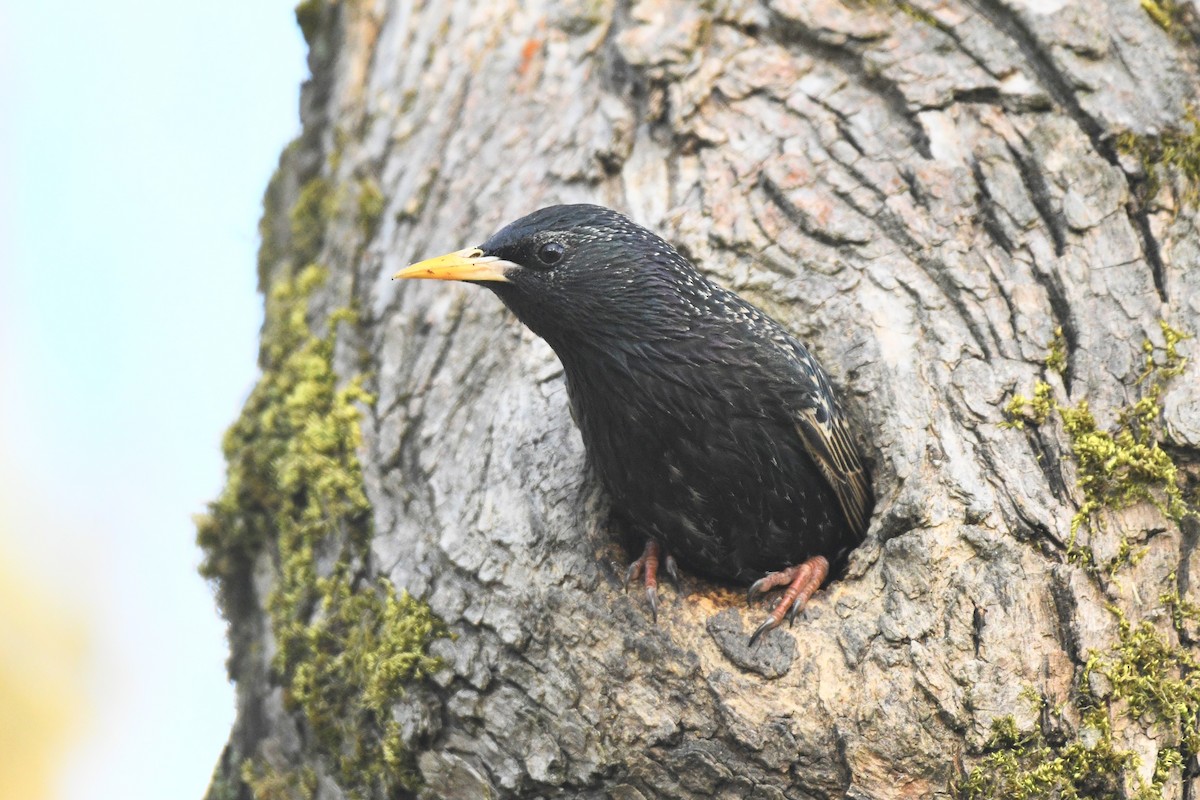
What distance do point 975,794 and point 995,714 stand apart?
226 mm

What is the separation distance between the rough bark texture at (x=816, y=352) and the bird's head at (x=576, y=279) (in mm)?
450

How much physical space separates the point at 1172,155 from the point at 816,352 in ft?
4.83

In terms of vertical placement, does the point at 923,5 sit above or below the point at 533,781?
above

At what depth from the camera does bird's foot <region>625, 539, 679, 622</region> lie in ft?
13.1

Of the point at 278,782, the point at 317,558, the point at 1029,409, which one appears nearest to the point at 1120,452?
the point at 1029,409

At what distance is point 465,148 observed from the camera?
18.4ft

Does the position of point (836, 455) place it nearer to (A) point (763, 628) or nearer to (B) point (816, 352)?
(B) point (816, 352)

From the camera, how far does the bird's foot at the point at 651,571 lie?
13.1 ft

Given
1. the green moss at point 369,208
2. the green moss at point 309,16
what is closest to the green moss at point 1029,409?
the green moss at point 369,208

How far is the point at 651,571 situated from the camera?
4152 millimetres

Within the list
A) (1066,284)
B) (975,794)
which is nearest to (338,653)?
(975,794)

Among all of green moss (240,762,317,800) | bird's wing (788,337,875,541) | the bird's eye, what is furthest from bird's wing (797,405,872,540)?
green moss (240,762,317,800)

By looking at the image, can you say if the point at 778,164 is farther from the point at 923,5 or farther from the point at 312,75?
the point at 312,75

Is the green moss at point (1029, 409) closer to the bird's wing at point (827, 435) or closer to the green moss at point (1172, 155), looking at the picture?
the bird's wing at point (827, 435)
